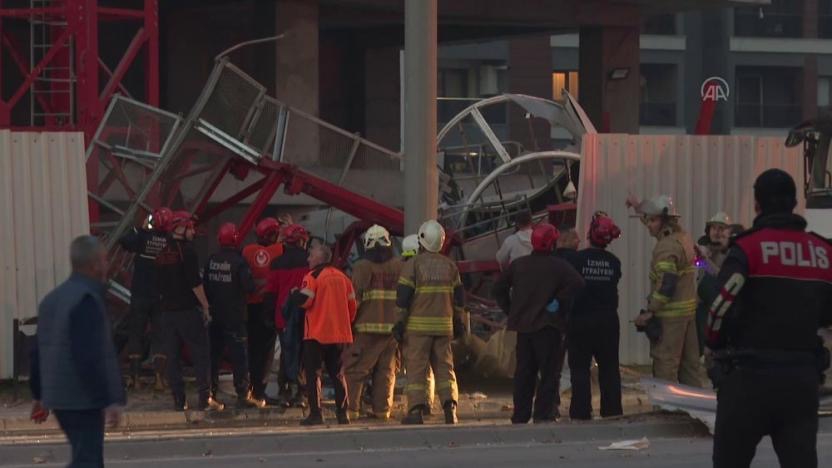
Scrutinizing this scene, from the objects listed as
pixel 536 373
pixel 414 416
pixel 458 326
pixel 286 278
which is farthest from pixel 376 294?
pixel 536 373

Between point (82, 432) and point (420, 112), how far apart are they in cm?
781

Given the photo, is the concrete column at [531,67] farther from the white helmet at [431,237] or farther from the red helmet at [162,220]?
the white helmet at [431,237]

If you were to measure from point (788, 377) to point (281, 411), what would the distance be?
801cm

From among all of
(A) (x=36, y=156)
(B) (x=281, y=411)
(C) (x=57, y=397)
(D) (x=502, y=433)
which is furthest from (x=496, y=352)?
(C) (x=57, y=397)

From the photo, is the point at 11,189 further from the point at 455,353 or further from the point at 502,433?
the point at 502,433

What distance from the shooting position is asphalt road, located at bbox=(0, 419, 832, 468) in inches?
413

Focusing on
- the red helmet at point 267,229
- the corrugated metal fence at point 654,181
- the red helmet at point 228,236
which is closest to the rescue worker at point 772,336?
the red helmet at point 228,236

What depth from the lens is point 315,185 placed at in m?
16.1

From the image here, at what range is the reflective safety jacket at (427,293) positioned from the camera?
41.1 ft

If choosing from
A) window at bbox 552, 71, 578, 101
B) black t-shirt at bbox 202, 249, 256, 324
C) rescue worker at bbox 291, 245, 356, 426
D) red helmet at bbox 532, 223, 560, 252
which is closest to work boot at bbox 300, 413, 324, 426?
rescue worker at bbox 291, 245, 356, 426

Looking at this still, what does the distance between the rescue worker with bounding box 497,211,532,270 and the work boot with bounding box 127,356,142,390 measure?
371cm

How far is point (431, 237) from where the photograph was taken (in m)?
12.5

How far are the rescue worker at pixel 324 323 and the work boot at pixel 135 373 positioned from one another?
249 cm

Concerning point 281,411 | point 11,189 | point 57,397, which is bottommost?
point 281,411
